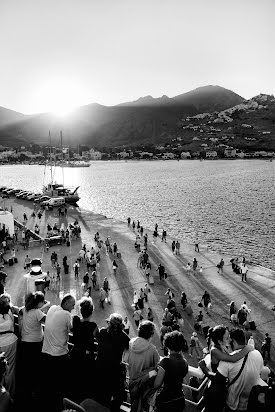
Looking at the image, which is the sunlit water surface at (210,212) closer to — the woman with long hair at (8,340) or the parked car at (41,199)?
the parked car at (41,199)

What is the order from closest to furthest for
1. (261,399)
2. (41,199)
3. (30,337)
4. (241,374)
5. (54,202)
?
1. (261,399)
2. (241,374)
3. (30,337)
4. (54,202)
5. (41,199)

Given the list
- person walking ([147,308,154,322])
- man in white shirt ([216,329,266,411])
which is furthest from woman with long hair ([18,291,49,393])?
person walking ([147,308,154,322])

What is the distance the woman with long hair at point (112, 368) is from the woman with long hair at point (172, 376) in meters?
0.65

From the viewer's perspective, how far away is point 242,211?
6406 centimetres

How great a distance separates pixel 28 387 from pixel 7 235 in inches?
1056

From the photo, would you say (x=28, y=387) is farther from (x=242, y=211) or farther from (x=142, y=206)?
(x=142, y=206)

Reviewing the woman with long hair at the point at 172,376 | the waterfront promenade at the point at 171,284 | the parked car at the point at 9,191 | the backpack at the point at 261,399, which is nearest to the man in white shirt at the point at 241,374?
the backpack at the point at 261,399

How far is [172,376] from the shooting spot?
4.68m

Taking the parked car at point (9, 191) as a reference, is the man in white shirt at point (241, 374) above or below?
above

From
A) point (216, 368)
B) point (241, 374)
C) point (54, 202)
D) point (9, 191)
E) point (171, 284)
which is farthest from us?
point (9, 191)

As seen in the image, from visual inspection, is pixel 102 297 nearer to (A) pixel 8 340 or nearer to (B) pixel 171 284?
(B) pixel 171 284

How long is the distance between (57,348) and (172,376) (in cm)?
195

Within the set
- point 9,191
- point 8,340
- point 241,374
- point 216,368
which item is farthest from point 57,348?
point 9,191

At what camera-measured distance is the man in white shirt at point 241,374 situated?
4566mm
